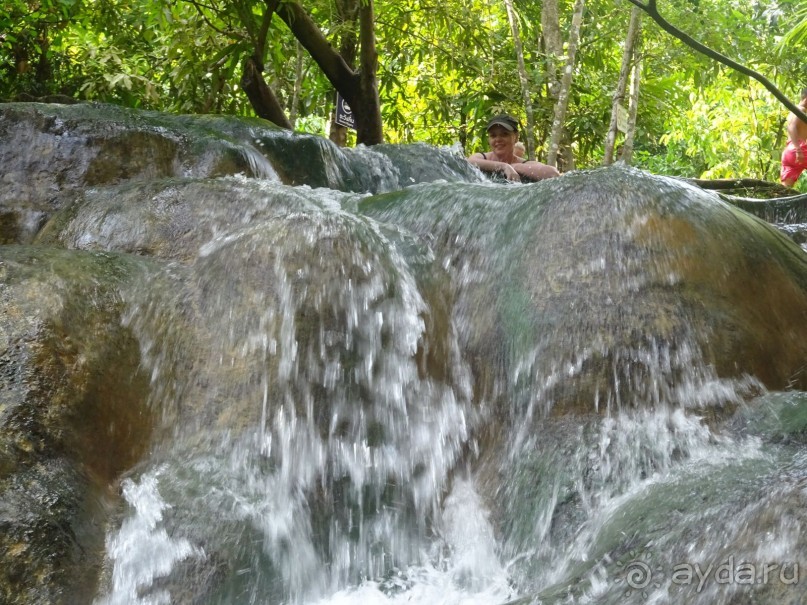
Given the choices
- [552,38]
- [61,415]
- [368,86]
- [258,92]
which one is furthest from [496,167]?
[61,415]

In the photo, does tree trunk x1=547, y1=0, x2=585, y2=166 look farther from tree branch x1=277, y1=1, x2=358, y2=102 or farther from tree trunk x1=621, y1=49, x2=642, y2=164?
tree branch x1=277, y1=1, x2=358, y2=102

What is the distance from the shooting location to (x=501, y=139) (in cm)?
718

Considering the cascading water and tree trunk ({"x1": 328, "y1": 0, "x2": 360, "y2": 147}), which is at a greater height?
tree trunk ({"x1": 328, "y1": 0, "x2": 360, "y2": 147})

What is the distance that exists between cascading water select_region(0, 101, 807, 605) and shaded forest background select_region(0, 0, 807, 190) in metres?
3.68

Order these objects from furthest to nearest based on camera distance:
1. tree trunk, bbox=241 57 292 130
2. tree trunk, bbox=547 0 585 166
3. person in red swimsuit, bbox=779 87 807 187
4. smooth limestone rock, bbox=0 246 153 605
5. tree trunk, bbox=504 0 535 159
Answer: tree trunk, bbox=504 0 535 159, tree trunk, bbox=547 0 585 166, tree trunk, bbox=241 57 292 130, person in red swimsuit, bbox=779 87 807 187, smooth limestone rock, bbox=0 246 153 605

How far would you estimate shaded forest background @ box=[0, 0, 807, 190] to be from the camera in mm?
7988

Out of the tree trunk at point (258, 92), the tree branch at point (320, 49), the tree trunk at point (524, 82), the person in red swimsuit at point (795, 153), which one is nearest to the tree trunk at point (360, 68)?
the tree branch at point (320, 49)

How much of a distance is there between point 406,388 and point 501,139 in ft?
12.8

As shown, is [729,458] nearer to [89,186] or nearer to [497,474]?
[497,474]

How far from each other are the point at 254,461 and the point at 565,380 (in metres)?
1.22

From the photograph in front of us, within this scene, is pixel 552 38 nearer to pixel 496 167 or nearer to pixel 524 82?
pixel 524 82

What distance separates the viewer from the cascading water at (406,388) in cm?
305

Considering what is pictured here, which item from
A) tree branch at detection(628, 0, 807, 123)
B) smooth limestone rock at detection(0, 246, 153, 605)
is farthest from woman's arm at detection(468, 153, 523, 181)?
tree branch at detection(628, 0, 807, 123)

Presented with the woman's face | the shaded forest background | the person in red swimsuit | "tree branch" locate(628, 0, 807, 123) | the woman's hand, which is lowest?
"tree branch" locate(628, 0, 807, 123)
